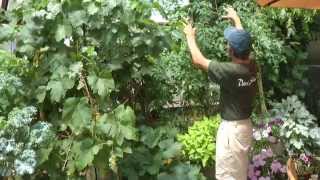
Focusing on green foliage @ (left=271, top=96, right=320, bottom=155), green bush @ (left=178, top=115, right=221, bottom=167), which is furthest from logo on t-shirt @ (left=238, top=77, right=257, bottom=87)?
green foliage @ (left=271, top=96, right=320, bottom=155)

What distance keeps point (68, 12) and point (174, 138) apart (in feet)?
3.96

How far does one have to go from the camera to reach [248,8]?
5816mm

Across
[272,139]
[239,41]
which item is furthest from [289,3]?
[272,139]

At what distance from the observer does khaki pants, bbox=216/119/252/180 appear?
14.2ft

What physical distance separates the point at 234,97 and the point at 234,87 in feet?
0.28

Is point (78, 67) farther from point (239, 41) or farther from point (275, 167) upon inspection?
A: point (275, 167)

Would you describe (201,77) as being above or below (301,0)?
below

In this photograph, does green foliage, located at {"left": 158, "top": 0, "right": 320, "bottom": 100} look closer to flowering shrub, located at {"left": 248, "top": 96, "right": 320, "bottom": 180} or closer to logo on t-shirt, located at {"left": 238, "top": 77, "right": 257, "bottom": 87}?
flowering shrub, located at {"left": 248, "top": 96, "right": 320, "bottom": 180}

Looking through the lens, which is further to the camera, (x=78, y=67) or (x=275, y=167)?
(x=275, y=167)

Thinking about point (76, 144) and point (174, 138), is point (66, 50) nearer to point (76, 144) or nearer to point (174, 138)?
point (76, 144)

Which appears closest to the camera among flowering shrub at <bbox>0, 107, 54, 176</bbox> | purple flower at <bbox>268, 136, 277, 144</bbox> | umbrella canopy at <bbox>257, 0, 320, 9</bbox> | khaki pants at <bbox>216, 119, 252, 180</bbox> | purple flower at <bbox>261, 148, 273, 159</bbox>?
flowering shrub at <bbox>0, 107, 54, 176</bbox>

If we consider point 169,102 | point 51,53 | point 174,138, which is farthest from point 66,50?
point 169,102

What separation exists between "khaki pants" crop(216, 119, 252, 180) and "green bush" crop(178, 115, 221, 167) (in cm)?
55

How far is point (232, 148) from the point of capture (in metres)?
4.36
